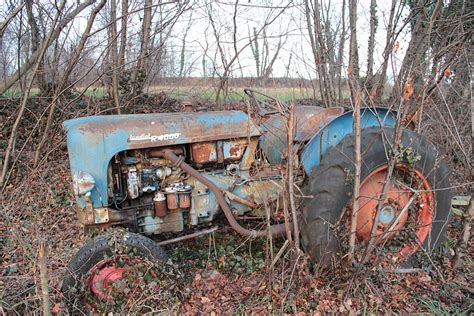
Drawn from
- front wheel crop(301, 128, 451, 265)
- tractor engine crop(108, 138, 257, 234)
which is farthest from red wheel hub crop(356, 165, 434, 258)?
tractor engine crop(108, 138, 257, 234)

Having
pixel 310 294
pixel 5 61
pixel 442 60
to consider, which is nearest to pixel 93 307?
pixel 310 294

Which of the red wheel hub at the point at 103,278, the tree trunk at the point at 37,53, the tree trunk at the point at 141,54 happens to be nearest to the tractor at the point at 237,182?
the red wheel hub at the point at 103,278

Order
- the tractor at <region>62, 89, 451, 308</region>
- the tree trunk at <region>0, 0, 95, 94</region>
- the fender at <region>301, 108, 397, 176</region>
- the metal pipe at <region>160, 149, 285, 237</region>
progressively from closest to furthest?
the tractor at <region>62, 89, 451, 308</region>
the metal pipe at <region>160, 149, 285, 237</region>
the fender at <region>301, 108, 397, 176</region>
the tree trunk at <region>0, 0, 95, 94</region>

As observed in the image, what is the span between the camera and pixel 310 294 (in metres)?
2.88

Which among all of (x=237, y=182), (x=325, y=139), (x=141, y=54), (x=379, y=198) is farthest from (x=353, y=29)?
(x=379, y=198)

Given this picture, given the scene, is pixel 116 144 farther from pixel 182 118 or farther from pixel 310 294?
pixel 310 294

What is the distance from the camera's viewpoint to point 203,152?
3320mm

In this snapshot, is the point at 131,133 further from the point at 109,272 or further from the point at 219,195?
the point at 109,272

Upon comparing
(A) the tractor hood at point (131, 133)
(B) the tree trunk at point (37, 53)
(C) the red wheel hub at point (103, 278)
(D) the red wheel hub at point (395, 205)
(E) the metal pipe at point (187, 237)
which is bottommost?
(C) the red wheel hub at point (103, 278)

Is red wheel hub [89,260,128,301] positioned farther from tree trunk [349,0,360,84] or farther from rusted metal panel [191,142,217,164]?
tree trunk [349,0,360,84]

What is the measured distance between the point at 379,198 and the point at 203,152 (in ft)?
4.44

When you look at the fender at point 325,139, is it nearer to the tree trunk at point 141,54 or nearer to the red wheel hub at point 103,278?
the red wheel hub at point 103,278

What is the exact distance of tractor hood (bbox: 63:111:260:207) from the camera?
116 inches

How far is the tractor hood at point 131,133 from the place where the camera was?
9.71 ft
